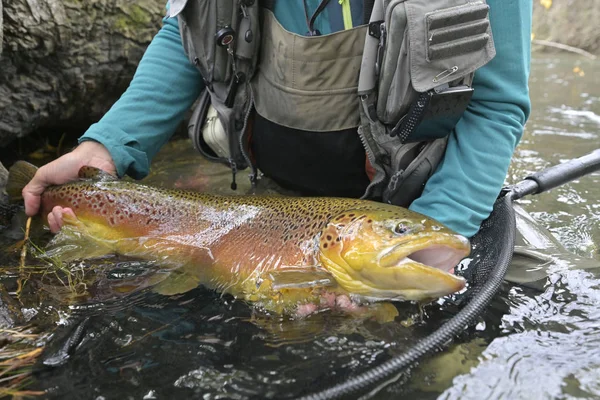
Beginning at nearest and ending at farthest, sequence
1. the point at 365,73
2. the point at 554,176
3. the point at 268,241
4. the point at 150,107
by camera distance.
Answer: the point at 268,241, the point at 365,73, the point at 554,176, the point at 150,107

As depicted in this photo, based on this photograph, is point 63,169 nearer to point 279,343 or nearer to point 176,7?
point 176,7

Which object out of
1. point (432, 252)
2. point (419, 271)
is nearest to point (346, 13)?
point (432, 252)

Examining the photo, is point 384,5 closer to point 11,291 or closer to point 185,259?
point 185,259

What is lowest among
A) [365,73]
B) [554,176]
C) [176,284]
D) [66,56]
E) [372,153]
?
[176,284]

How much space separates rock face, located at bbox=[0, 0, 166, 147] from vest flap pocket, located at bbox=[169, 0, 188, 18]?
3.13 ft

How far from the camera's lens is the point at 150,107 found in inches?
125

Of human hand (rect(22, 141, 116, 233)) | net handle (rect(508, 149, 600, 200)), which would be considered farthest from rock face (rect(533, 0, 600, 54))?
human hand (rect(22, 141, 116, 233))

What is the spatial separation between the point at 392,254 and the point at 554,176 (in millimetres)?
1383

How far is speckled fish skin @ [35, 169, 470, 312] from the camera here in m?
2.04

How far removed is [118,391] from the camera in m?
1.73

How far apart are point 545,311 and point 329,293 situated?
0.85 m

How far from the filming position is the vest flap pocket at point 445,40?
90.4 inches

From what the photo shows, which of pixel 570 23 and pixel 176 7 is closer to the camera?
pixel 176 7

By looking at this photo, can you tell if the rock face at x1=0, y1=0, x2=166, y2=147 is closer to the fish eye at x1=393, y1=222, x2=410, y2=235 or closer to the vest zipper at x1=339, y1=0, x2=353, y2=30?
the vest zipper at x1=339, y1=0, x2=353, y2=30
